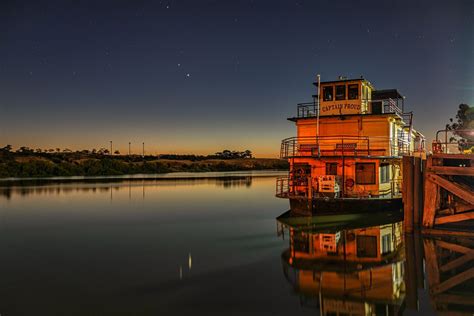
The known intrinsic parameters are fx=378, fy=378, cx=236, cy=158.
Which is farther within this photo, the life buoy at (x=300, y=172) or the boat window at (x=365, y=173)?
the life buoy at (x=300, y=172)

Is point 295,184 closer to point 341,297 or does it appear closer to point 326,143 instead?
point 326,143

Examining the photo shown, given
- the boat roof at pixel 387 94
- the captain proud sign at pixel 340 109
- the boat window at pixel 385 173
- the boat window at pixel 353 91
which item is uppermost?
the boat roof at pixel 387 94

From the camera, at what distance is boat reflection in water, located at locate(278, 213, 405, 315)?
32.1 ft

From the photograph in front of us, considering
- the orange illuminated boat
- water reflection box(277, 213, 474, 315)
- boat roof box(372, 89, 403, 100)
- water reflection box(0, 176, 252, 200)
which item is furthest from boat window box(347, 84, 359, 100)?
water reflection box(0, 176, 252, 200)

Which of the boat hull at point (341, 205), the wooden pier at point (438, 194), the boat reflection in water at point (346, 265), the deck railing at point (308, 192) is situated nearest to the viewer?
the boat reflection in water at point (346, 265)

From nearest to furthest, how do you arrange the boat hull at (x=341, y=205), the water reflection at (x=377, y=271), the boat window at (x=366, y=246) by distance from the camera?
the water reflection at (x=377, y=271) → the boat window at (x=366, y=246) → the boat hull at (x=341, y=205)

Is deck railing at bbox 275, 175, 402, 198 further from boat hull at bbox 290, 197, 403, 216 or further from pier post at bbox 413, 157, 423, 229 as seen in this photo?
pier post at bbox 413, 157, 423, 229

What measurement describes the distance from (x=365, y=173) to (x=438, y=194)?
5863 mm

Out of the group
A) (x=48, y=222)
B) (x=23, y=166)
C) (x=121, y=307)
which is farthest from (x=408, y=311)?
(x=23, y=166)

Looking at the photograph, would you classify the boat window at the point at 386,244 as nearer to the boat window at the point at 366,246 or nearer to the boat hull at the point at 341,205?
the boat window at the point at 366,246

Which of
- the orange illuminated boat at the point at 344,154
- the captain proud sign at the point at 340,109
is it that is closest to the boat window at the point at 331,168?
the orange illuminated boat at the point at 344,154

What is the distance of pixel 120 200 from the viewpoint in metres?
39.1

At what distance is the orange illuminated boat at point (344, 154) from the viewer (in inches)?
792

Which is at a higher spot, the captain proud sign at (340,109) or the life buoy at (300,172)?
the captain proud sign at (340,109)
